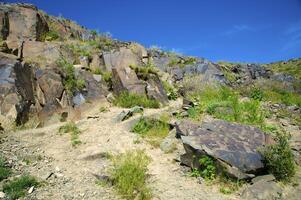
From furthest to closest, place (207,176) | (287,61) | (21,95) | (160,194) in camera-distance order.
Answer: (287,61) < (21,95) < (207,176) < (160,194)

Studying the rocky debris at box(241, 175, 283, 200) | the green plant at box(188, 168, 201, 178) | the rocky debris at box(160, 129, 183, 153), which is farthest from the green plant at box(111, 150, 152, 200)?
the rocky debris at box(241, 175, 283, 200)

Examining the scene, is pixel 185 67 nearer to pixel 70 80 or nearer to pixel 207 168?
pixel 70 80

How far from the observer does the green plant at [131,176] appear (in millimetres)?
6700

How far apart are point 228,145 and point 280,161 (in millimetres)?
1233

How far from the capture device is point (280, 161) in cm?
740

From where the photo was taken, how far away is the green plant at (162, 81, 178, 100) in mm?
15389

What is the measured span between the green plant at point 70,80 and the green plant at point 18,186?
20.6 feet

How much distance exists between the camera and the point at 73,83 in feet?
44.2

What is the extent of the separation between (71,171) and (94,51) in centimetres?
1050

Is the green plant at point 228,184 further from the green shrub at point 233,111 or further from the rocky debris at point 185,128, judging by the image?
the green shrub at point 233,111

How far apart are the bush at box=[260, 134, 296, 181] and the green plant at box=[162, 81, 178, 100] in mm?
7876

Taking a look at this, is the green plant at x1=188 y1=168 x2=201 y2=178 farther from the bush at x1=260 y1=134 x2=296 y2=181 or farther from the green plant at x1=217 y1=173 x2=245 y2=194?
the bush at x1=260 y1=134 x2=296 y2=181

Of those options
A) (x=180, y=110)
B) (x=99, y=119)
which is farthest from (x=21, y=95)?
(x=180, y=110)

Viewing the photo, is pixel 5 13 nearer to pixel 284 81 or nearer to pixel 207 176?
pixel 207 176
